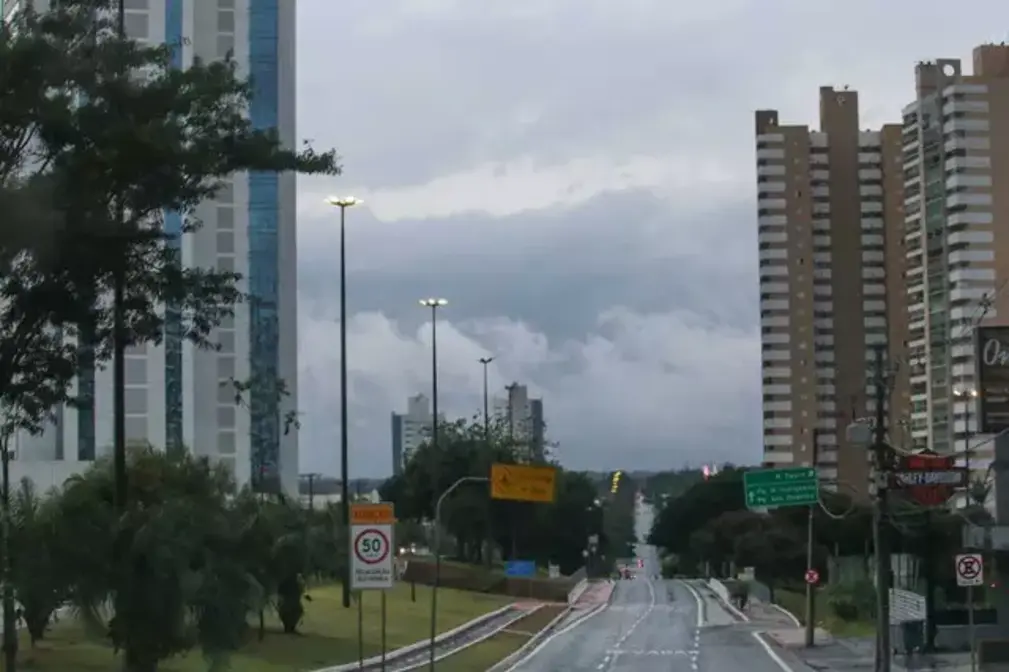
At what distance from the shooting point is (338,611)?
5659 centimetres

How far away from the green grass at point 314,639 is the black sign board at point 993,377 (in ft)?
67.7

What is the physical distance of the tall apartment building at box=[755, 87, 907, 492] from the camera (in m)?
141

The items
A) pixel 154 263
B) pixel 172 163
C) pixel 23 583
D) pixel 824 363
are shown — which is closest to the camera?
pixel 172 163

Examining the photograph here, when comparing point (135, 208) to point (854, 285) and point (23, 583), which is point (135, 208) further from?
point (854, 285)

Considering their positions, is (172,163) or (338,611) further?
(338,611)

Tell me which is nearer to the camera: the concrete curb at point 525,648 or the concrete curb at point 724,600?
the concrete curb at point 525,648

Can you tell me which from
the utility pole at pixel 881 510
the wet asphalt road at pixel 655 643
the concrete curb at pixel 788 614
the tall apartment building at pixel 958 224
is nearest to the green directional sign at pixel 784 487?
the wet asphalt road at pixel 655 643

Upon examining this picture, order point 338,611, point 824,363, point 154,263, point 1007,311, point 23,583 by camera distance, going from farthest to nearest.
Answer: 1. point 824,363
2. point 1007,311
3. point 338,611
4. point 23,583
5. point 154,263

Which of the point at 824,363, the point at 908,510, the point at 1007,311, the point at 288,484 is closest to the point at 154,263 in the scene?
the point at 908,510

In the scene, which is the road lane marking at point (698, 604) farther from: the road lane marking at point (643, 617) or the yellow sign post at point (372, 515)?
the yellow sign post at point (372, 515)

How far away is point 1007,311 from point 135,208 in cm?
11227

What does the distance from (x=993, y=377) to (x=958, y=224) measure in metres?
70.9

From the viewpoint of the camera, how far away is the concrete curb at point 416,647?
3884 cm

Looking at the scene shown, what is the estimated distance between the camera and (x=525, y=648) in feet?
179
